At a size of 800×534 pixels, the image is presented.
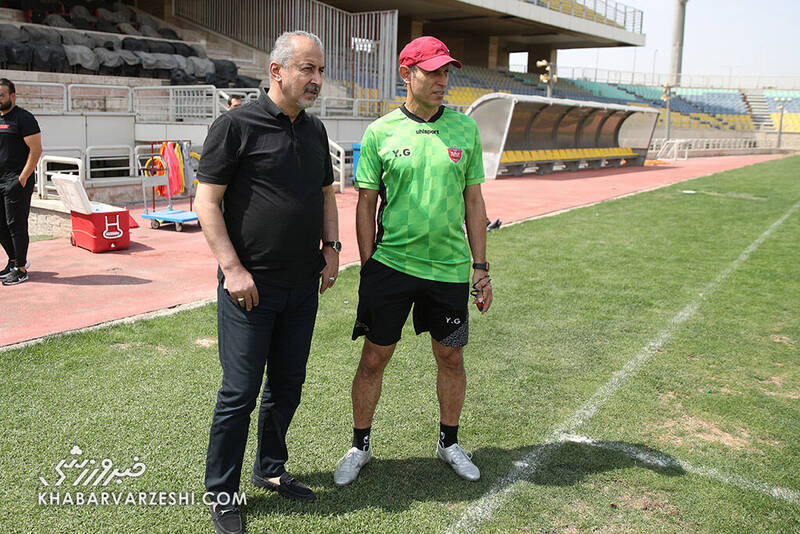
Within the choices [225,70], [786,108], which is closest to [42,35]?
[225,70]

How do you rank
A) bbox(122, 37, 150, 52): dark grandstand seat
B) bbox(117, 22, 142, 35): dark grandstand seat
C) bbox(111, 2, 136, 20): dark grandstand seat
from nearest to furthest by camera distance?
bbox(122, 37, 150, 52): dark grandstand seat → bbox(117, 22, 142, 35): dark grandstand seat → bbox(111, 2, 136, 20): dark grandstand seat

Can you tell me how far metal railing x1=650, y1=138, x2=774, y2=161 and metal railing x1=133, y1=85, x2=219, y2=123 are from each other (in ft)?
83.7

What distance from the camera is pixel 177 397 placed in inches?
162

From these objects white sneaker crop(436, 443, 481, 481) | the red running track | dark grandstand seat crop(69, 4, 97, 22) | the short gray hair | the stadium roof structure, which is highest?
the stadium roof structure

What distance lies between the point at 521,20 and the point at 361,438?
129 ft

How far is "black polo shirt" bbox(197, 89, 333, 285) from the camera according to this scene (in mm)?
2596

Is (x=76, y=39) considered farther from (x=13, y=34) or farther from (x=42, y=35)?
(x=13, y=34)

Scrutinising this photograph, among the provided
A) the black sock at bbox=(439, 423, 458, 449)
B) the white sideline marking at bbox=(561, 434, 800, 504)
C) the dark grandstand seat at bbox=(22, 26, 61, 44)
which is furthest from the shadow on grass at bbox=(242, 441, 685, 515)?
the dark grandstand seat at bbox=(22, 26, 61, 44)

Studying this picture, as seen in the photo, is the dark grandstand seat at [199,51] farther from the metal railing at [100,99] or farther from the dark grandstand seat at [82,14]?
the metal railing at [100,99]

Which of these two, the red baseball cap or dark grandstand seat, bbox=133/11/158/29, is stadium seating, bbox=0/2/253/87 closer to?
dark grandstand seat, bbox=133/11/158/29

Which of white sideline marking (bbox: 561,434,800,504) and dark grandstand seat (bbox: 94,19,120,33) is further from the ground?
dark grandstand seat (bbox: 94,19,120,33)

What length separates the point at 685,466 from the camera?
136 inches

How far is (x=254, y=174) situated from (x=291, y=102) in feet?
1.04

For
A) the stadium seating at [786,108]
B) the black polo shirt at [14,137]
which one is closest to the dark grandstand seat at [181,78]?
the black polo shirt at [14,137]
